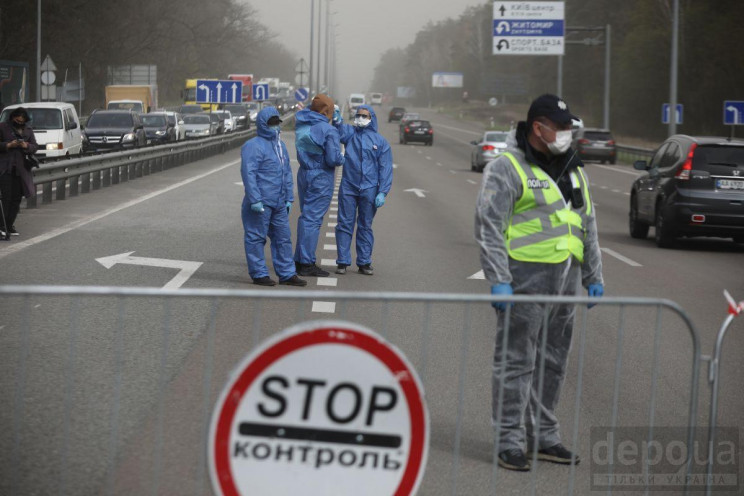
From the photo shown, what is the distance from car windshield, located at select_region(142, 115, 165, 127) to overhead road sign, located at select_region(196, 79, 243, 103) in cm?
354

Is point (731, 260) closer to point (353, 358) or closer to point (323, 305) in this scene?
point (323, 305)

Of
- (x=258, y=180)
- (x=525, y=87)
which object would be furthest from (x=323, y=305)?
(x=525, y=87)

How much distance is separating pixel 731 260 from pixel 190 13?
102m

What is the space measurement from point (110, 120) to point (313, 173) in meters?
27.5

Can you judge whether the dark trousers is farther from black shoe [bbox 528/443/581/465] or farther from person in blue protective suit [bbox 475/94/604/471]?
black shoe [bbox 528/443/581/465]

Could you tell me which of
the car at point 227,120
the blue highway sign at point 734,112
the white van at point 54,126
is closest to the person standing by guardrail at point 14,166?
the white van at point 54,126

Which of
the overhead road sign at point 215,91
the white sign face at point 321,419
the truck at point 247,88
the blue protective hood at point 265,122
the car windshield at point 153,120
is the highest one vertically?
the truck at point 247,88

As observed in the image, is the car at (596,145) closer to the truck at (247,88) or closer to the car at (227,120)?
the car at (227,120)

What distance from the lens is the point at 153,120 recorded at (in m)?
47.2

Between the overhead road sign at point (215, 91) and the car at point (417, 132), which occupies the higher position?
the overhead road sign at point (215, 91)

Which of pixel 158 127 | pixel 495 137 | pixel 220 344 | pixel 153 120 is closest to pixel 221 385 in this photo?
pixel 220 344

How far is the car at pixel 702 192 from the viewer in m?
17.4

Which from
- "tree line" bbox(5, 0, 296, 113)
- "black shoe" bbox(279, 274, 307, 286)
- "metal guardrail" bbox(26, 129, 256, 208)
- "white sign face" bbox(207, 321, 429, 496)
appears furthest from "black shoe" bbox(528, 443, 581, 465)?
"tree line" bbox(5, 0, 296, 113)

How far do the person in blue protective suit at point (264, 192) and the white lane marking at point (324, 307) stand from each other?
1.44m
